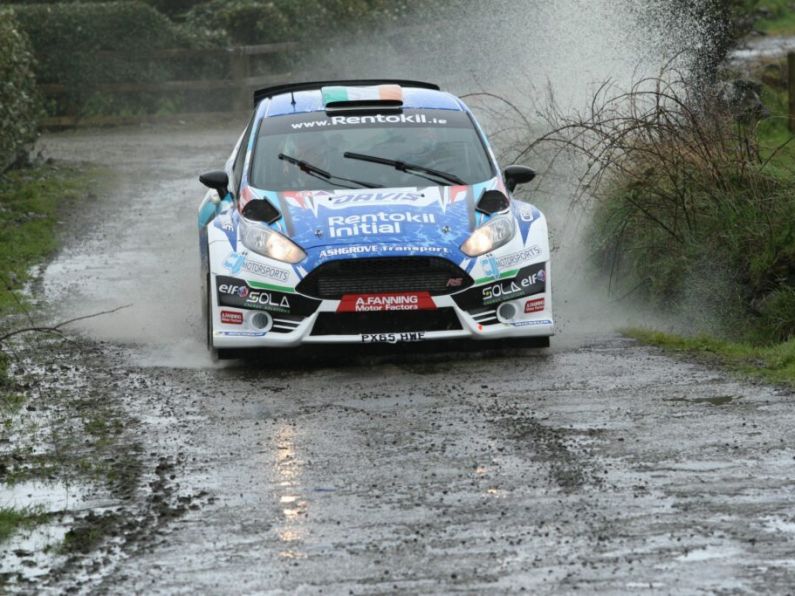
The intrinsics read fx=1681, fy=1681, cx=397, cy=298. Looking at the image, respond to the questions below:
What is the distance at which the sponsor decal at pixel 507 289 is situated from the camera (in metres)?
10.6

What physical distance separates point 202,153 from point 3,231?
9019 mm

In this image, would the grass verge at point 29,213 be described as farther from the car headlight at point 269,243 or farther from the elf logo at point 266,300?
the elf logo at point 266,300

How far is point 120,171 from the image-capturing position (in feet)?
81.7

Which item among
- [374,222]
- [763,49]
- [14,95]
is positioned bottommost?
[763,49]

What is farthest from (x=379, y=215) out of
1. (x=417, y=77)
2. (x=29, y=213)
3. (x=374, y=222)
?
(x=417, y=77)

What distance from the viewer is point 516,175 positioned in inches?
460

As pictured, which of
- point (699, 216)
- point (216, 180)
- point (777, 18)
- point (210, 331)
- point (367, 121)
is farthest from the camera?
point (777, 18)

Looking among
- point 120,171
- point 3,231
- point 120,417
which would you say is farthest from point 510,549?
point 120,171

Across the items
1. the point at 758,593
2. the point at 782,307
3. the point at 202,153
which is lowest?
the point at 202,153

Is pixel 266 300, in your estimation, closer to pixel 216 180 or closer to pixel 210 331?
pixel 210 331

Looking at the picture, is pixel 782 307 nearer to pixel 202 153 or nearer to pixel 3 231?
pixel 3 231

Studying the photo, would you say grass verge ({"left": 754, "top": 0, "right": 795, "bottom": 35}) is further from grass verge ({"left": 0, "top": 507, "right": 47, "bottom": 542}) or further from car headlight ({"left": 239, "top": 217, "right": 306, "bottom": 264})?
grass verge ({"left": 0, "top": 507, "right": 47, "bottom": 542})

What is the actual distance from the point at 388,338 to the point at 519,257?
1.02 metres

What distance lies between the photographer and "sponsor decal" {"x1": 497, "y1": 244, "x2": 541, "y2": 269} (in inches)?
422
